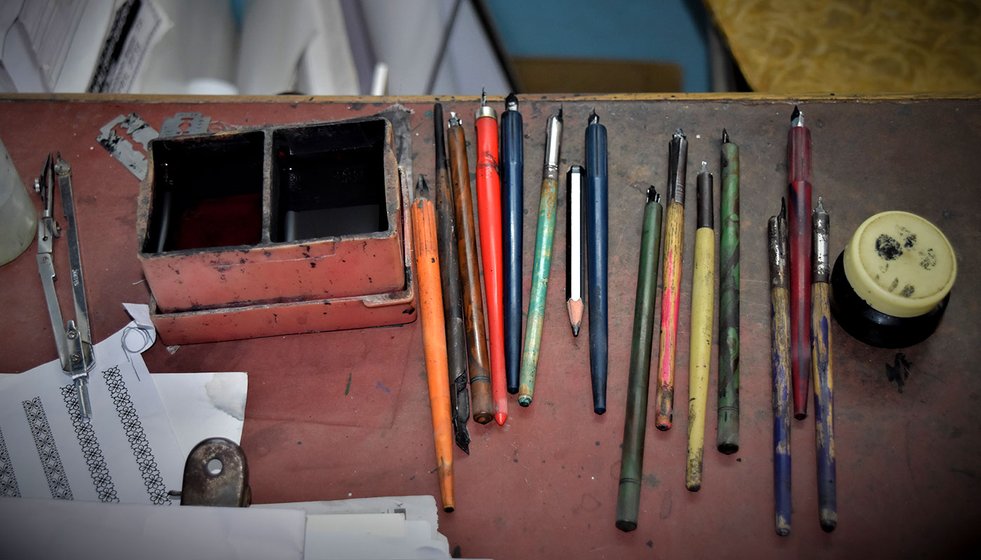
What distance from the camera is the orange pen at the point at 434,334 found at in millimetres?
787

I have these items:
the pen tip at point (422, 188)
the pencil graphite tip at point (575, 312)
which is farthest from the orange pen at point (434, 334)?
the pencil graphite tip at point (575, 312)

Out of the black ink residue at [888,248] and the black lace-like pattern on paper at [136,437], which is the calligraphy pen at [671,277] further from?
the black lace-like pattern on paper at [136,437]

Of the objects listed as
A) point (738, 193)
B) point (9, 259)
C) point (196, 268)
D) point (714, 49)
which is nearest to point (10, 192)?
point (9, 259)

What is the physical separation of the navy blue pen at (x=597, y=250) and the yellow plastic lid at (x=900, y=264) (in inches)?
9.6

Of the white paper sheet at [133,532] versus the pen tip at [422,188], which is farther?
the pen tip at [422,188]

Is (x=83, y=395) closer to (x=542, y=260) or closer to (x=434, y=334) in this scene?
(x=434, y=334)

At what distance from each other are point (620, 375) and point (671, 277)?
0.38 feet

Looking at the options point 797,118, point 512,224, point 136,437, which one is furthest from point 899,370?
point 136,437

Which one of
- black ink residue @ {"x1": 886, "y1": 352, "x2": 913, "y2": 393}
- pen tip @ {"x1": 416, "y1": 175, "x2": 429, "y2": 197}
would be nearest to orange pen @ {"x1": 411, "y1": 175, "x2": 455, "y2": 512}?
pen tip @ {"x1": 416, "y1": 175, "x2": 429, "y2": 197}

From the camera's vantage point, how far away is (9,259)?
3.01ft

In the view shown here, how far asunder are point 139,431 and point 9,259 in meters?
0.27

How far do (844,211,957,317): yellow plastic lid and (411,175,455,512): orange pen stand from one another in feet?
1.35

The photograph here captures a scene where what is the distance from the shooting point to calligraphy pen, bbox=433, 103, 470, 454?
31.9 inches

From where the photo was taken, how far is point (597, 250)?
2.85 feet
